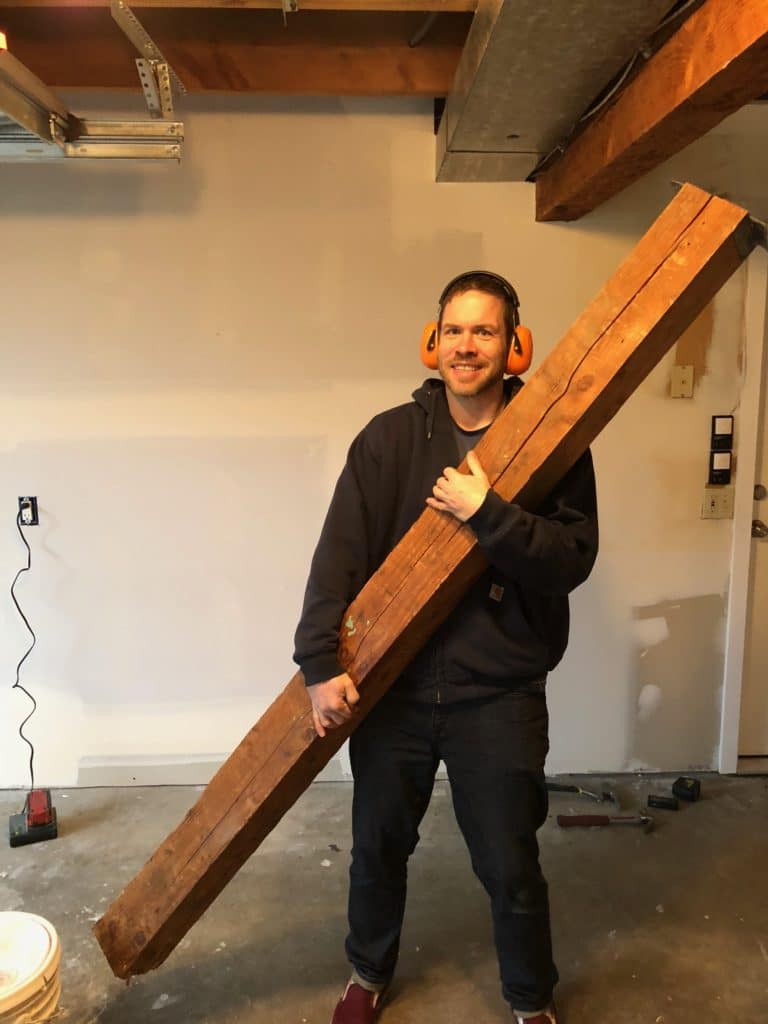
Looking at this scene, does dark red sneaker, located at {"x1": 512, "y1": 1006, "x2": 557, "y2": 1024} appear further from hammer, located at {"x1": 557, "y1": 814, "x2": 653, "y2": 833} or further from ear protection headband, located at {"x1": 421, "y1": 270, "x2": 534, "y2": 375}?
ear protection headband, located at {"x1": 421, "y1": 270, "x2": 534, "y2": 375}

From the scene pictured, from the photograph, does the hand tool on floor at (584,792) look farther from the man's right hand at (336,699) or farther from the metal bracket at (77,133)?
the metal bracket at (77,133)

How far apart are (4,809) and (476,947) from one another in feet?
5.44

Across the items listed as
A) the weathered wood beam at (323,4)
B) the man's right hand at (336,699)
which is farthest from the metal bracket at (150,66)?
the man's right hand at (336,699)

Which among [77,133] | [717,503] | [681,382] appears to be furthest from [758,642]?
[77,133]

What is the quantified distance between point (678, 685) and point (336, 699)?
5.81 feet

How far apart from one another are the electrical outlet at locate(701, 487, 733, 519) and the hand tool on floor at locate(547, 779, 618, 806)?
1020 mm

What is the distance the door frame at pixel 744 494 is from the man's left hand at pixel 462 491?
162cm

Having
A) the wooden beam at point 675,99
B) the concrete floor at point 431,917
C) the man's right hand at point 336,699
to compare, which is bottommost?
the concrete floor at point 431,917

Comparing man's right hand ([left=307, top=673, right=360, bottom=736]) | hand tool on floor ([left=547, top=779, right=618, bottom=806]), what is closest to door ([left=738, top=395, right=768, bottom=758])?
hand tool on floor ([left=547, top=779, right=618, bottom=806])

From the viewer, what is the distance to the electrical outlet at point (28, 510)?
2496 mm

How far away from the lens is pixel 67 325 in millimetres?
2418

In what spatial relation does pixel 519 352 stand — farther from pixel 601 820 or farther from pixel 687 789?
pixel 687 789

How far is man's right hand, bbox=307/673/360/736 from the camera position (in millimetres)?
1412

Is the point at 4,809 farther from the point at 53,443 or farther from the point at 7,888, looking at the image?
the point at 53,443
